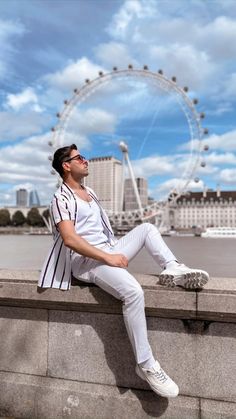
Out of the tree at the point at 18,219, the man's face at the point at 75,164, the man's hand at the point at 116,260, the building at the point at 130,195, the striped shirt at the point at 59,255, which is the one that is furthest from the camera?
the tree at the point at 18,219

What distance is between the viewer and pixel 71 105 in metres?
46.8

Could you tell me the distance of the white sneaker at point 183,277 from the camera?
2.66m

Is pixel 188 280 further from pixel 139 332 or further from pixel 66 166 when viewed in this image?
pixel 66 166

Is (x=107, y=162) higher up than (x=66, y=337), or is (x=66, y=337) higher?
(x=107, y=162)

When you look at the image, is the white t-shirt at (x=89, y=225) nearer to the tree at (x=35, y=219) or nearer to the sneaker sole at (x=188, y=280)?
the sneaker sole at (x=188, y=280)

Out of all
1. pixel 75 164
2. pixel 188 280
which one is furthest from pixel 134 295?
pixel 75 164

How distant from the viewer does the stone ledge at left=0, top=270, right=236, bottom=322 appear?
2666mm

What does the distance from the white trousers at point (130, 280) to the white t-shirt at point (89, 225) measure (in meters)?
0.08

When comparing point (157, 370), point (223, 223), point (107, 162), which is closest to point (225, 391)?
point (157, 370)

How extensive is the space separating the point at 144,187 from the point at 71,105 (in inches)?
846

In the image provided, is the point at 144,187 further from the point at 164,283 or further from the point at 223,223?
the point at 223,223

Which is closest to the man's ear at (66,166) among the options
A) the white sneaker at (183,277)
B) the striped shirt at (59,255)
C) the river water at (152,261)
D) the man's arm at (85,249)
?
the striped shirt at (59,255)

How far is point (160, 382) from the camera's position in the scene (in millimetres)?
2682

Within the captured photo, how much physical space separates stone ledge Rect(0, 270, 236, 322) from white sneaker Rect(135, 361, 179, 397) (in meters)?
0.31
